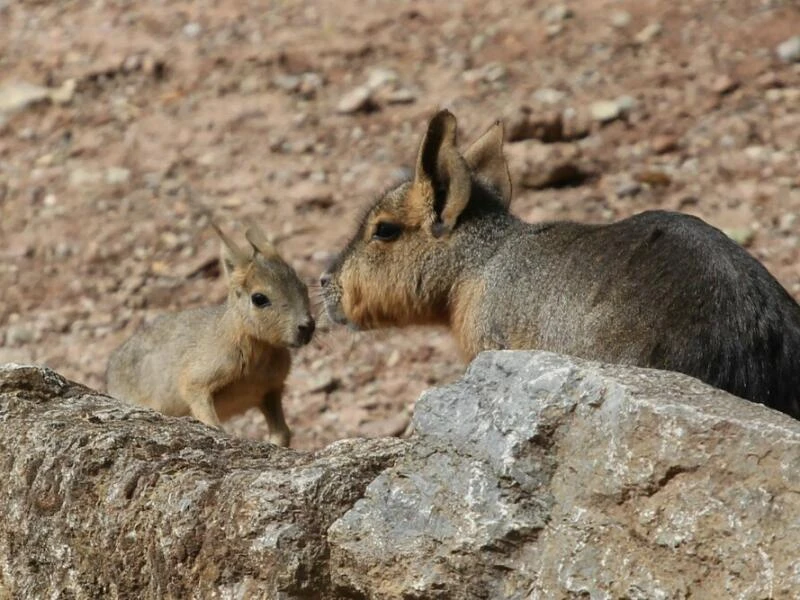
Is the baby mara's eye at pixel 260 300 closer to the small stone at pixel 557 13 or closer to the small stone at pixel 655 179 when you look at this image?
the small stone at pixel 655 179

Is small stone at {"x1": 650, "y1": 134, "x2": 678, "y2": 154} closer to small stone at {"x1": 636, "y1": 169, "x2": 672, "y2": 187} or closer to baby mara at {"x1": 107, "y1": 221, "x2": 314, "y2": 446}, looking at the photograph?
small stone at {"x1": 636, "y1": 169, "x2": 672, "y2": 187}

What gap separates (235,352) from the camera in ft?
25.9

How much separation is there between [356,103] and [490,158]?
15.0 feet

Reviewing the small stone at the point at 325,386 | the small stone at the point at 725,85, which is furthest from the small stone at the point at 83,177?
the small stone at the point at 725,85

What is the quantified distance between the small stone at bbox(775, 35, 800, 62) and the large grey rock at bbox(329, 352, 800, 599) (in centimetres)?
716

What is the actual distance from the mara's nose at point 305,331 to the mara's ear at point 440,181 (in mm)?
1402

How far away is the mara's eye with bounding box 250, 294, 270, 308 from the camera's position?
7797mm

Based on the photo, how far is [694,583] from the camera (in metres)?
3.56

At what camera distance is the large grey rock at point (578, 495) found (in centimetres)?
352

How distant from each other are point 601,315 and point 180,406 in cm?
320

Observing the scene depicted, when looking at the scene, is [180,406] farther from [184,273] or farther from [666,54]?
[666,54]

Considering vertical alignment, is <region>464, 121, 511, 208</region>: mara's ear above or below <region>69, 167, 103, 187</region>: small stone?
above

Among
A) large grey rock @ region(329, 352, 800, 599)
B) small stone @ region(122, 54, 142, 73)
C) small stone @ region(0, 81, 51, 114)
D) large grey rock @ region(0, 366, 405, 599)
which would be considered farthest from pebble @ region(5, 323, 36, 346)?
large grey rock @ region(329, 352, 800, 599)

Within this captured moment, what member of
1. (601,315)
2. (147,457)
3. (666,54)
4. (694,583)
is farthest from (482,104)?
Result: (694,583)
